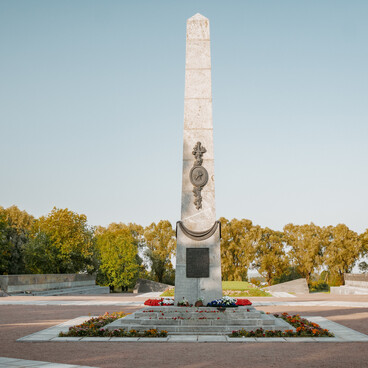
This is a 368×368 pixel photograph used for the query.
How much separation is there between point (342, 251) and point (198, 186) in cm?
4940

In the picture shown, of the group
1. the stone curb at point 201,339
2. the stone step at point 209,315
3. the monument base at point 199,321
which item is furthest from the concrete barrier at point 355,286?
the stone step at point 209,315

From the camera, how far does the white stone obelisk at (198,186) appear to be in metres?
16.0

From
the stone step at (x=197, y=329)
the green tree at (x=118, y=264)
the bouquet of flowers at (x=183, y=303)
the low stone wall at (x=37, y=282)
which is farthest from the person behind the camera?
the green tree at (x=118, y=264)

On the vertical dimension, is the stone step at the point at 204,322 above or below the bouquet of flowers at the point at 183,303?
below

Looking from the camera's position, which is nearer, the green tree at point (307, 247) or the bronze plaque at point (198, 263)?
the bronze plaque at point (198, 263)

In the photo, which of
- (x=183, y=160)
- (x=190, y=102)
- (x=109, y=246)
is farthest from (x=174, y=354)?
(x=109, y=246)

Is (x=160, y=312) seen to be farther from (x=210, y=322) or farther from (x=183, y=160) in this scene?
(x=183, y=160)

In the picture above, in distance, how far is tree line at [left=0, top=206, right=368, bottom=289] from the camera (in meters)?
45.2

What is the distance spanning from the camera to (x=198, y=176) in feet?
54.7

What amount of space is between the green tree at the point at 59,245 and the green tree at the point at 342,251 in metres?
34.8

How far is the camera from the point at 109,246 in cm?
→ 5362

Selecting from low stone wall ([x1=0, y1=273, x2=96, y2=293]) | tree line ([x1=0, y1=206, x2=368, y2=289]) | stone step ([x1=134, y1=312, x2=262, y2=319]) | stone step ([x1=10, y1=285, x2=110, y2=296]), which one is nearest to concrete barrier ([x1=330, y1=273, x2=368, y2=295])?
tree line ([x1=0, y1=206, x2=368, y2=289])

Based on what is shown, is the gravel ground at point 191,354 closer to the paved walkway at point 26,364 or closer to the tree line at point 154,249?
the paved walkway at point 26,364

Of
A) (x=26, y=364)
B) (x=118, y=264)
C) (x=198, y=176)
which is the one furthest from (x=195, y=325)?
(x=118, y=264)
